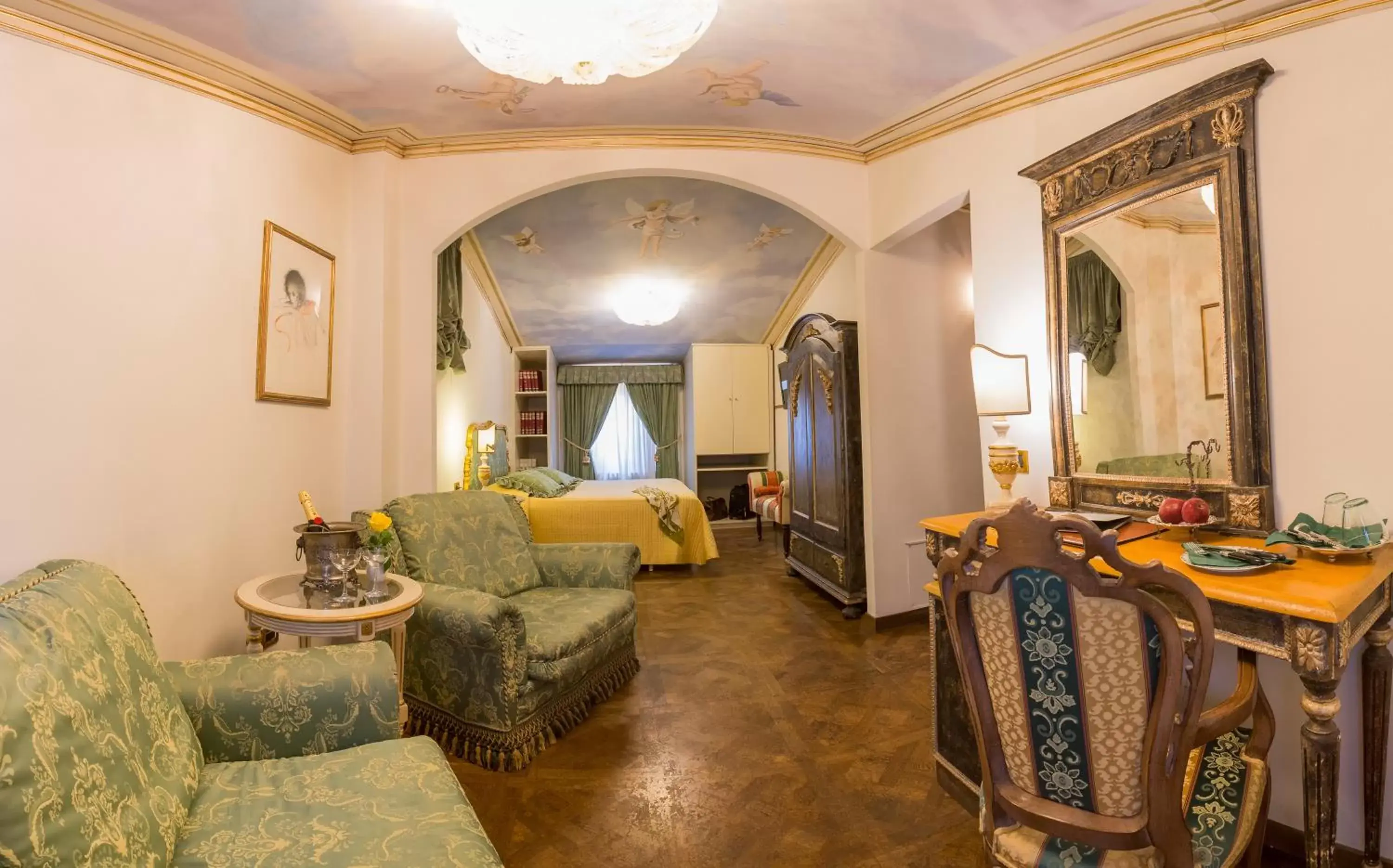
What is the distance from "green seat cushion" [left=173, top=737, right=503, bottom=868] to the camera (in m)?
1.09

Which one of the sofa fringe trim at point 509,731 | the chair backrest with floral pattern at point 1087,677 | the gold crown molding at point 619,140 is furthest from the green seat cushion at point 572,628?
the gold crown molding at point 619,140

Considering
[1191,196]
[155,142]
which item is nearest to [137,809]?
[155,142]

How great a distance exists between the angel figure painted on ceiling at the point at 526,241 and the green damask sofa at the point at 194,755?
14.1ft

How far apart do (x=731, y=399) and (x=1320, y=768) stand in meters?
6.69

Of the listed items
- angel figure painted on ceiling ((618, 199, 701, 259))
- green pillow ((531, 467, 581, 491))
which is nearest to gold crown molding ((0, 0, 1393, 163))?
angel figure painted on ceiling ((618, 199, 701, 259))

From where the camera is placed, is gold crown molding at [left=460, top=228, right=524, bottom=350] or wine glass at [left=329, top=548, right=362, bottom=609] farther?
gold crown molding at [left=460, top=228, right=524, bottom=350]

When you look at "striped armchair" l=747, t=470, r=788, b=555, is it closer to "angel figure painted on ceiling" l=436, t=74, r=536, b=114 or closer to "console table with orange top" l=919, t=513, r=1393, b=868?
"angel figure painted on ceiling" l=436, t=74, r=536, b=114

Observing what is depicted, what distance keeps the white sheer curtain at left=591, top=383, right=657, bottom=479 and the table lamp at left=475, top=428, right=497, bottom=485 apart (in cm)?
276

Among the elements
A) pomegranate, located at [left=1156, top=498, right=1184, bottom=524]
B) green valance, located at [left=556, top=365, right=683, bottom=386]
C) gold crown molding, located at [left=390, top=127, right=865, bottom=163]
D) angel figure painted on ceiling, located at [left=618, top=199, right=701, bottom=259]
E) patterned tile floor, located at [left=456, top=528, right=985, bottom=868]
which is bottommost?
patterned tile floor, located at [left=456, top=528, right=985, bottom=868]

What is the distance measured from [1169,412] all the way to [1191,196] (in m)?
0.72

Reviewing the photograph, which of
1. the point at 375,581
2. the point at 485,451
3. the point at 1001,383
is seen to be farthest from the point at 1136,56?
the point at 485,451

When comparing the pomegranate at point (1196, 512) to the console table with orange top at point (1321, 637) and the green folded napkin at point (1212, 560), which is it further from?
the green folded napkin at point (1212, 560)

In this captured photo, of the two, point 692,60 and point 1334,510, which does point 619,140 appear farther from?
point 1334,510

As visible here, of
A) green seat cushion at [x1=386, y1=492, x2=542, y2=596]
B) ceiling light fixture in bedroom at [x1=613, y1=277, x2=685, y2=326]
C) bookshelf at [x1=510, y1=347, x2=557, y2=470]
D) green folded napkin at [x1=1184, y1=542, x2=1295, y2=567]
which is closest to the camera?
green folded napkin at [x1=1184, y1=542, x2=1295, y2=567]
